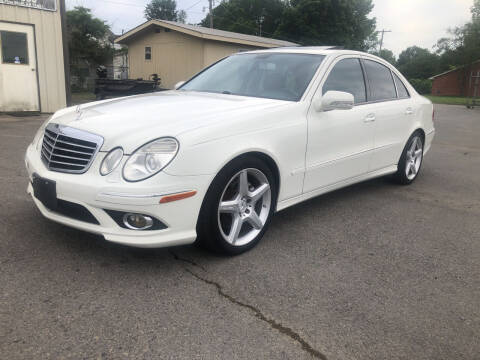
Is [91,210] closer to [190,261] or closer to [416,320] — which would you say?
[190,261]

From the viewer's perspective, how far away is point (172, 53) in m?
20.5

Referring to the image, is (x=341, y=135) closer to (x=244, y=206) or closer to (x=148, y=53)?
(x=244, y=206)

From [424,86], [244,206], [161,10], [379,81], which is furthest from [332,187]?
[161,10]

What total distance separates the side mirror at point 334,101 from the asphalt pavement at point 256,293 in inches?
41.9

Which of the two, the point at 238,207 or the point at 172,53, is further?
the point at 172,53

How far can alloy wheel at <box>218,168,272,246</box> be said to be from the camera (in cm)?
315

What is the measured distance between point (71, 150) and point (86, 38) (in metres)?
24.6

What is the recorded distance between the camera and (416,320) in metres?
2.52

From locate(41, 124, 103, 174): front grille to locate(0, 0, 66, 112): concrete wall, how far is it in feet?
29.2

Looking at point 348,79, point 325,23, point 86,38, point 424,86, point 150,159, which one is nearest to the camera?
point 150,159

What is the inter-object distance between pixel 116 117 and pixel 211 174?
839 mm

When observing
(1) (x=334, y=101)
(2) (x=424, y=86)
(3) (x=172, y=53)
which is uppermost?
(3) (x=172, y=53)

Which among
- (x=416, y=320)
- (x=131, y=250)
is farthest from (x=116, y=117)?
(x=416, y=320)

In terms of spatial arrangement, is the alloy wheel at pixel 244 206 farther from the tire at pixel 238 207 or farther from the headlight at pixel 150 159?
the headlight at pixel 150 159
